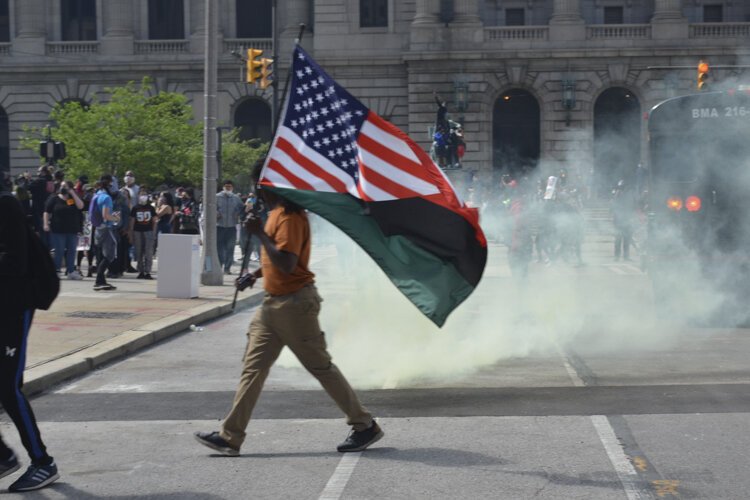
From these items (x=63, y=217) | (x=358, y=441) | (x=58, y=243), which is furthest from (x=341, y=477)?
(x=58, y=243)

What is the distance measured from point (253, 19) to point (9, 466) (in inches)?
1947

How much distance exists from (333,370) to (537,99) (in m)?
45.2

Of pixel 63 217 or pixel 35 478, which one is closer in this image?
pixel 35 478

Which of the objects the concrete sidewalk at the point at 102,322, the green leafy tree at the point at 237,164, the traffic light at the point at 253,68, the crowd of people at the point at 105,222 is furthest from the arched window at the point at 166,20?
the concrete sidewalk at the point at 102,322

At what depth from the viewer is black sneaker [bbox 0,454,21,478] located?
645 centimetres

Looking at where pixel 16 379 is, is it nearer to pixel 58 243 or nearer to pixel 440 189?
pixel 440 189

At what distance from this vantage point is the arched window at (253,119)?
176 ft

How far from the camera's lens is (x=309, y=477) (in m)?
6.55

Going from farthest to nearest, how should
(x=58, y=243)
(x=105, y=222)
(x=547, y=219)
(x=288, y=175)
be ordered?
(x=547, y=219) → (x=58, y=243) → (x=105, y=222) → (x=288, y=175)

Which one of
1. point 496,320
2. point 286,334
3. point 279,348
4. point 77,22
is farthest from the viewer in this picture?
point 77,22

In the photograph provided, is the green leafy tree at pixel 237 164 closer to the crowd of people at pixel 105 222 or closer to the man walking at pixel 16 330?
the crowd of people at pixel 105 222

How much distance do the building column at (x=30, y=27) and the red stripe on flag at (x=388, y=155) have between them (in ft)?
162

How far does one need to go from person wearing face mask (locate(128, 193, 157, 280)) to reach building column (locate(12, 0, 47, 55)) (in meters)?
35.4

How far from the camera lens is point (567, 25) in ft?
167
